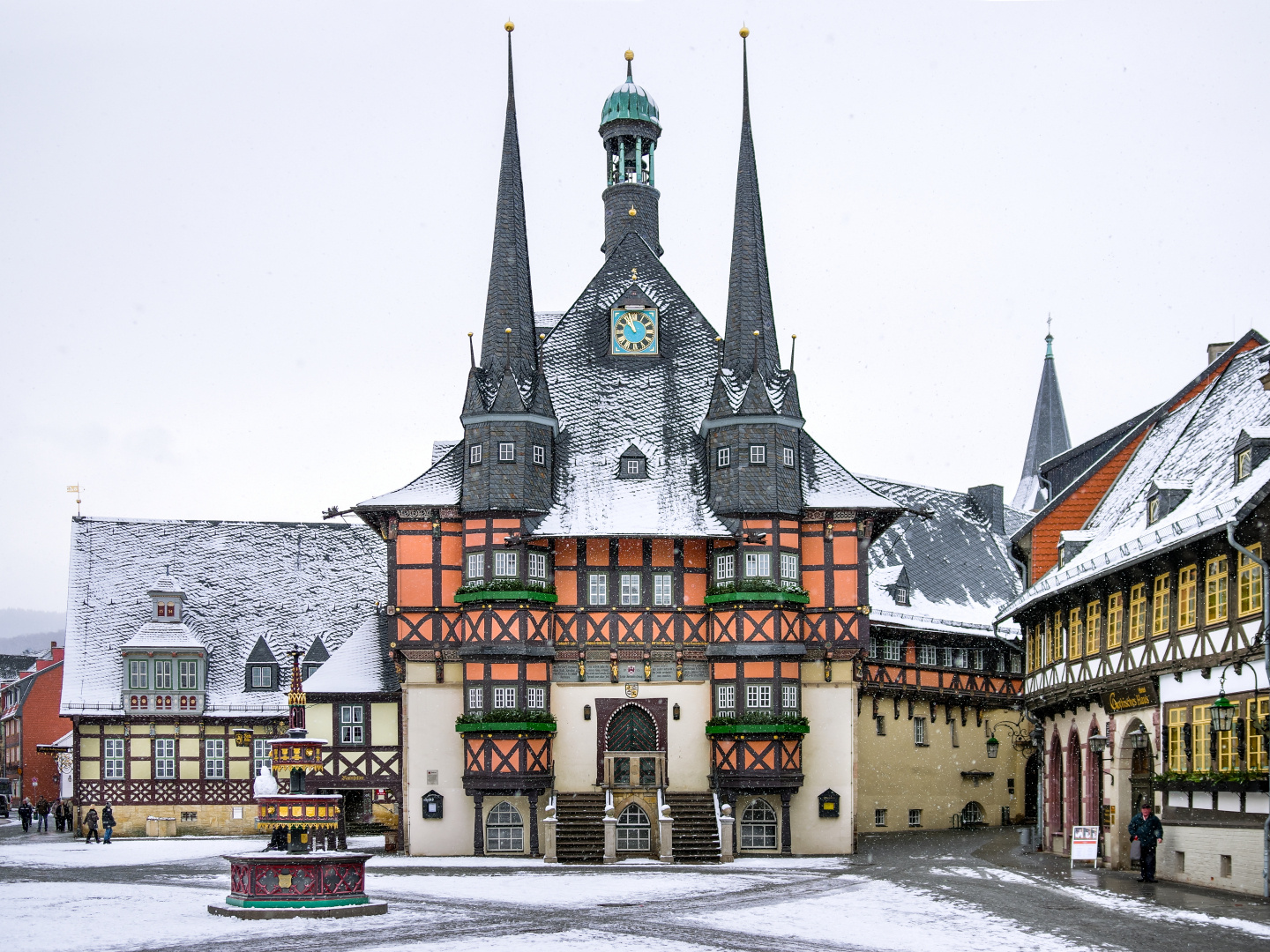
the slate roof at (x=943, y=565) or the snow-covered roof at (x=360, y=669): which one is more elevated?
the slate roof at (x=943, y=565)

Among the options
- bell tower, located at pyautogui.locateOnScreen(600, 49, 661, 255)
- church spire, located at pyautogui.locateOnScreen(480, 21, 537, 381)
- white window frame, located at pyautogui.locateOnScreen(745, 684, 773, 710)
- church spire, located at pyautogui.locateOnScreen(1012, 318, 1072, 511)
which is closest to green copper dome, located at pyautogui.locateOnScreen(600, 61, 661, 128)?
bell tower, located at pyautogui.locateOnScreen(600, 49, 661, 255)

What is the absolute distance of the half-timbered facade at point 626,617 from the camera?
4512cm

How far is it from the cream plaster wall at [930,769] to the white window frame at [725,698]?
10514 millimetres

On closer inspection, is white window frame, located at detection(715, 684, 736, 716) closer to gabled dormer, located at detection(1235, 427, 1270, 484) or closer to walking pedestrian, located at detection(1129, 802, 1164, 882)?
walking pedestrian, located at detection(1129, 802, 1164, 882)

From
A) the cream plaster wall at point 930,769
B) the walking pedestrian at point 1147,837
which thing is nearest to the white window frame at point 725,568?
the cream plaster wall at point 930,769

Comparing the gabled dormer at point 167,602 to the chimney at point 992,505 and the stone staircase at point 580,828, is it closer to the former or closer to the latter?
the stone staircase at point 580,828

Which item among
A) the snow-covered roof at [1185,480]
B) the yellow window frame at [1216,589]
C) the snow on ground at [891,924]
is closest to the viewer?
the snow on ground at [891,924]

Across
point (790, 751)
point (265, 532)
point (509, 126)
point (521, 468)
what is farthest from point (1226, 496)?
point (265, 532)

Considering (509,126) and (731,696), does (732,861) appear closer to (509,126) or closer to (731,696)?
(731,696)

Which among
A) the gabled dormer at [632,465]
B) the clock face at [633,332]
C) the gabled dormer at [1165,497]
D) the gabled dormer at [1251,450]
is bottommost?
the gabled dormer at [1165,497]

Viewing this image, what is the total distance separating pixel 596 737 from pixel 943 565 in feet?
73.9

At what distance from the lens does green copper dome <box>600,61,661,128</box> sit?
57062mm

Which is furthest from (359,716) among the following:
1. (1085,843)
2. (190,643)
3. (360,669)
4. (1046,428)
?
(1046,428)

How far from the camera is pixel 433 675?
46312 millimetres
